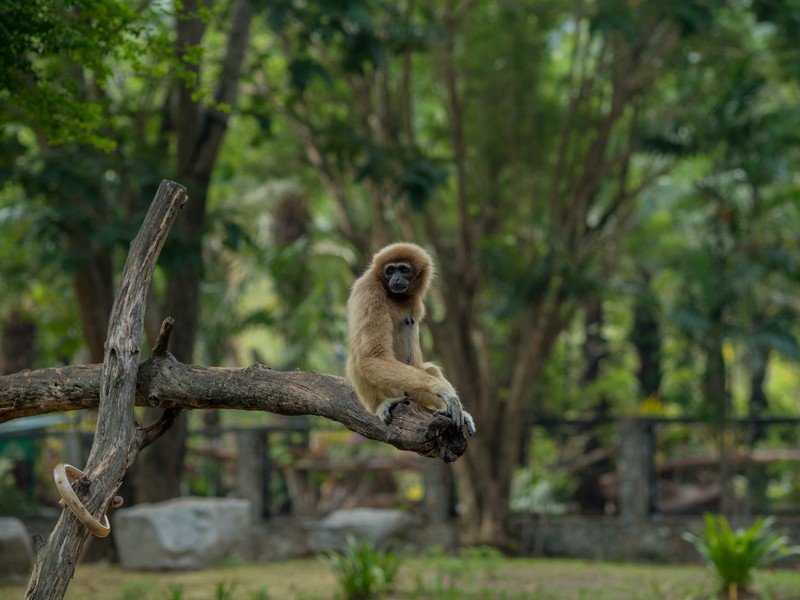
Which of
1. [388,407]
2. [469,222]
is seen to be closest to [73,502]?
[388,407]

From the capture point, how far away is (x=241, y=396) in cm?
569

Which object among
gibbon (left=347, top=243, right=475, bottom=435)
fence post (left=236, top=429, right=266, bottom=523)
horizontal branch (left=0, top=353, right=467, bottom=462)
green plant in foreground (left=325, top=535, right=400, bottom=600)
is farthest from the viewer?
fence post (left=236, top=429, right=266, bottom=523)

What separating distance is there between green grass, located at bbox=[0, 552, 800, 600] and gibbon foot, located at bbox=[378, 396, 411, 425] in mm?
5553

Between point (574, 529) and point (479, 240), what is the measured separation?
4.99m

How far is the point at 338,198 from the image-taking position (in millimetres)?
16312

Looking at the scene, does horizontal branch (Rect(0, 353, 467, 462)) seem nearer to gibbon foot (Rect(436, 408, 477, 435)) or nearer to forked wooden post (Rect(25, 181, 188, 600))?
gibbon foot (Rect(436, 408, 477, 435))

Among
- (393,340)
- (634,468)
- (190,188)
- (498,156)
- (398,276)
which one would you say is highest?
(498,156)

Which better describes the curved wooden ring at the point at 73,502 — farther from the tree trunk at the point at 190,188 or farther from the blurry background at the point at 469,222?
the tree trunk at the point at 190,188

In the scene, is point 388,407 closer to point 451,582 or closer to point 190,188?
point 451,582

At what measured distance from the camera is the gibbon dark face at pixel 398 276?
6566 mm

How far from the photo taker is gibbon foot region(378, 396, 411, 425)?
211 inches

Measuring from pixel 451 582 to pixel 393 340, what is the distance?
6549 millimetres

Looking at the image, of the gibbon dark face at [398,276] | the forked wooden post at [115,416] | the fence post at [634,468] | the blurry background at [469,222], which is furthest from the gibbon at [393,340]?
the fence post at [634,468]

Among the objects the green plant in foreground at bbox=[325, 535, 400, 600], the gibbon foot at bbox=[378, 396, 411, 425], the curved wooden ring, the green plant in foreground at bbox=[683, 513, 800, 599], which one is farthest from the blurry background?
the gibbon foot at bbox=[378, 396, 411, 425]
